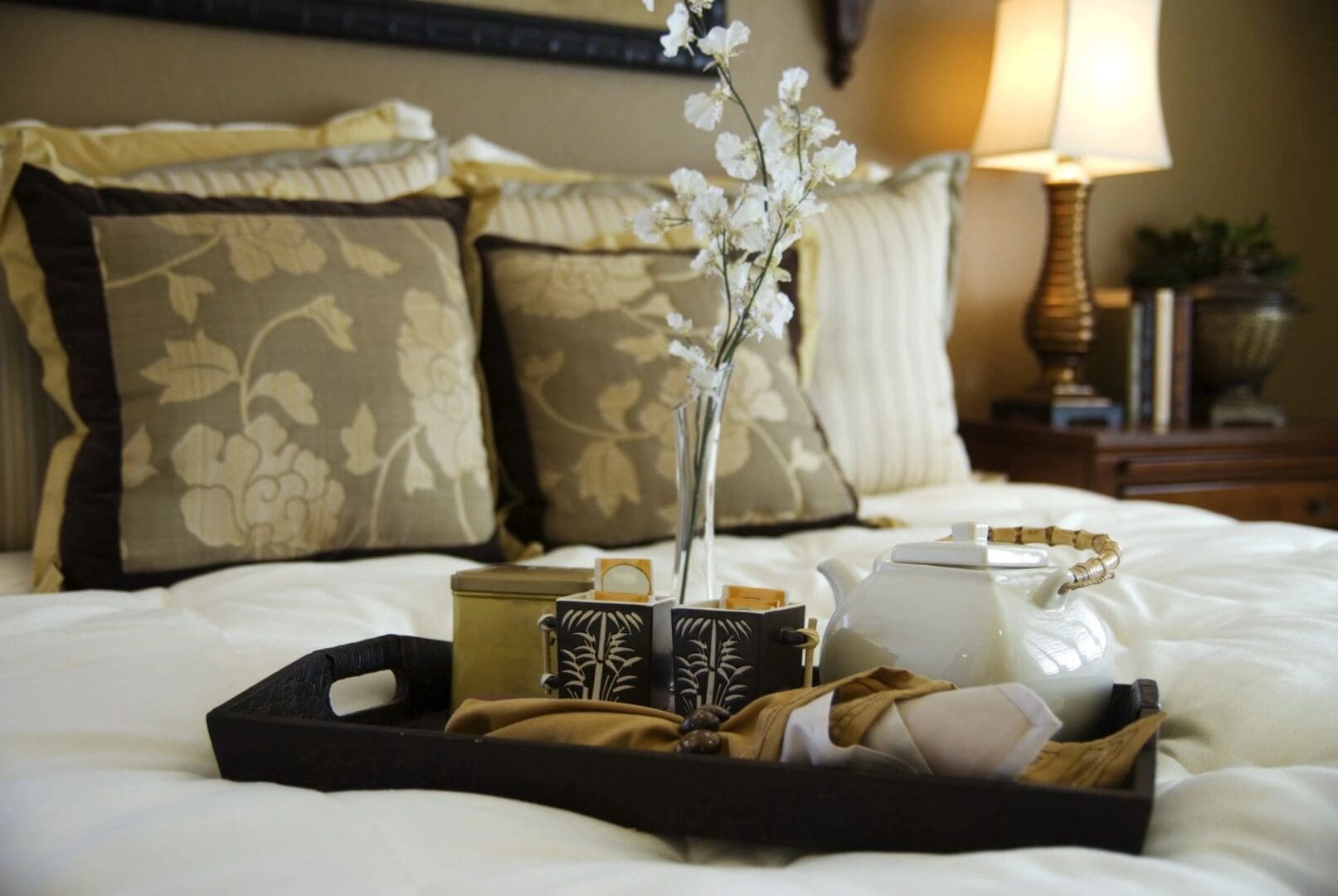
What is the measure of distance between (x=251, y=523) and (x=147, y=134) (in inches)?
29.9

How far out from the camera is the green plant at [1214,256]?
279cm

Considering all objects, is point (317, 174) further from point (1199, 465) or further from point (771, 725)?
point (1199, 465)

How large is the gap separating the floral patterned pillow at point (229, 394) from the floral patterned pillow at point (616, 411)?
118 millimetres

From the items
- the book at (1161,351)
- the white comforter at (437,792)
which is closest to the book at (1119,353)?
the book at (1161,351)

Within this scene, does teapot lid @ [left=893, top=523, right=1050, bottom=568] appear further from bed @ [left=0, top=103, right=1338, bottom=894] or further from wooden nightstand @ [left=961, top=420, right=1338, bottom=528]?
wooden nightstand @ [left=961, top=420, right=1338, bottom=528]

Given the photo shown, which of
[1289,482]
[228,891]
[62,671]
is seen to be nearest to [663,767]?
[228,891]

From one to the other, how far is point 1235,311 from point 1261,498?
445 millimetres

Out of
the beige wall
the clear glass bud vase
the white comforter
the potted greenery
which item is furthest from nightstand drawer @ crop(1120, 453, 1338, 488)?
the clear glass bud vase

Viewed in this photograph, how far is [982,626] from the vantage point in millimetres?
727

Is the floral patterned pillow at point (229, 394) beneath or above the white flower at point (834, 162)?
beneath

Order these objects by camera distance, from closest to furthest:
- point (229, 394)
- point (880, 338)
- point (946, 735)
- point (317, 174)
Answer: point (946, 735) < point (229, 394) < point (317, 174) < point (880, 338)

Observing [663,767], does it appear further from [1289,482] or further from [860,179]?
[1289,482]

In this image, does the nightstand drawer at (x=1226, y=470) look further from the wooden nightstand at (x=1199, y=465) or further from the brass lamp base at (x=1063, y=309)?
the brass lamp base at (x=1063, y=309)

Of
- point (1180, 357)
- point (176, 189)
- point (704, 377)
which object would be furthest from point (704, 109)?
point (1180, 357)
